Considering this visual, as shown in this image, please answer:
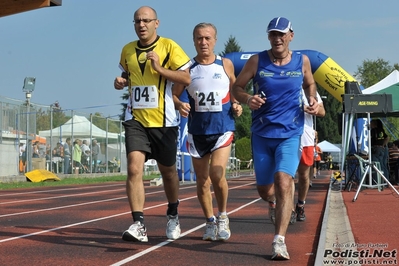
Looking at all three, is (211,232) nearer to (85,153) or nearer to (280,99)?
(280,99)

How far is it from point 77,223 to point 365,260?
5.12m

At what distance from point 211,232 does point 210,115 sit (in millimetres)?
1220

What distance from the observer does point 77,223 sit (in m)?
10.5

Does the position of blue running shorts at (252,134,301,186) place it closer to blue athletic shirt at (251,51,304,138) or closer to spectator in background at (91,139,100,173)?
blue athletic shirt at (251,51,304,138)

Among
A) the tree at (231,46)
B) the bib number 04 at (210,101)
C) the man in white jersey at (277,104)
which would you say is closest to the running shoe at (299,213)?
the bib number 04 at (210,101)

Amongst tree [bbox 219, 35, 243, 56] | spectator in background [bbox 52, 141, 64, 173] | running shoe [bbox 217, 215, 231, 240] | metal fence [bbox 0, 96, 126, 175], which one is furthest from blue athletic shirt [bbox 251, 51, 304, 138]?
tree [bbox 219, 35, 243, 56]

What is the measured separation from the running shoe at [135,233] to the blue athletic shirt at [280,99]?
149cm

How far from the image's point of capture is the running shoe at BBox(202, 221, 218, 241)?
26.9ft

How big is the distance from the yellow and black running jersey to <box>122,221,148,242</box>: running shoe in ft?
3.39

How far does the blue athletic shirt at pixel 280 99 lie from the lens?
7094 millimetres

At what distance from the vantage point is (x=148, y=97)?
25.7ft

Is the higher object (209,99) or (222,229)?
(209,99)

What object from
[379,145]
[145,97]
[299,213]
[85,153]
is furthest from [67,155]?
[145,97]

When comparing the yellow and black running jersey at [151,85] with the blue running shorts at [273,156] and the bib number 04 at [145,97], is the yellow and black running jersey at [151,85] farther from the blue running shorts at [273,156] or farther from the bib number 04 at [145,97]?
the blue running shorts at [273,156]
